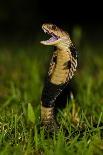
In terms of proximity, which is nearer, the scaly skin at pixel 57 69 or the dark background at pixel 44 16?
the scaly skin at pixel 57 69

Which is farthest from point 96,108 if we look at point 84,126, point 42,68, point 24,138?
point 42,68

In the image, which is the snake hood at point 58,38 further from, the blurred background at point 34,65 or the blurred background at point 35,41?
the blurred background at point 35,41

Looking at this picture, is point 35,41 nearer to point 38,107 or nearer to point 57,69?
point 38,107

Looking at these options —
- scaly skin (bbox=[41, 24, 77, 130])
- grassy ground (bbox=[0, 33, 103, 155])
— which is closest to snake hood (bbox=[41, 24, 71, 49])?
scaly skin (bbox=[41, 24, 77, 130])

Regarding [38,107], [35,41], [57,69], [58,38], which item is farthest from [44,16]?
[58,38]

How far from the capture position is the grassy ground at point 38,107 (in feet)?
13.6

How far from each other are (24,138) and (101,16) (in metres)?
11.0

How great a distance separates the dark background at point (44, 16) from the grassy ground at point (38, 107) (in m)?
2.81

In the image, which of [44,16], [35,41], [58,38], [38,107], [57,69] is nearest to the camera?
[58,38]

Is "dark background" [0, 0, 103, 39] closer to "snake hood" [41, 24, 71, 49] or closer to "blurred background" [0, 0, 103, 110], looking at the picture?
"blurred background" [0, 0, 103, 110]

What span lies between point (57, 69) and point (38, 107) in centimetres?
89

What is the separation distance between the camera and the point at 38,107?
5391mm

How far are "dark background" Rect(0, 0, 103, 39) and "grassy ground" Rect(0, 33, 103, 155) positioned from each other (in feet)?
9.21

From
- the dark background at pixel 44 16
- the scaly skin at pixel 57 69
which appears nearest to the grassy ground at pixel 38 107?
the scaly skin at pixel 57 69
